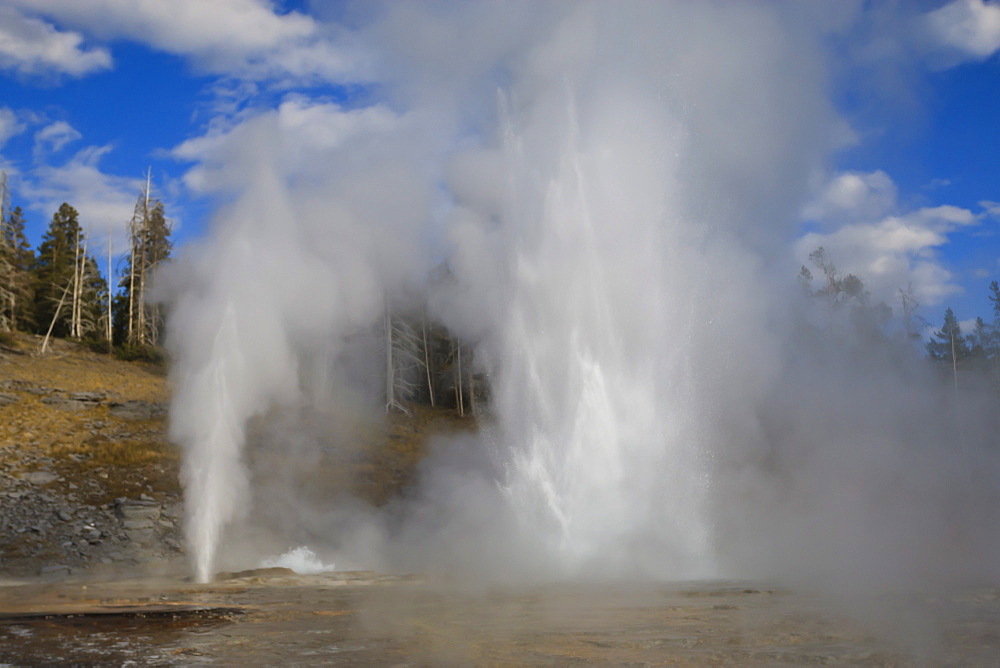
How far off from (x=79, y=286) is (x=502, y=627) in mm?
32906

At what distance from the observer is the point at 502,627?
7.29m

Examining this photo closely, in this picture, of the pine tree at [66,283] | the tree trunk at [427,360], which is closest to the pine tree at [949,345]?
the tree trunk at [427,360]

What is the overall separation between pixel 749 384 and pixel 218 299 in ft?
52.1

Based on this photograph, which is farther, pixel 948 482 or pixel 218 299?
pixel 948 482

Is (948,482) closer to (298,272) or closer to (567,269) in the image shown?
(567,269)

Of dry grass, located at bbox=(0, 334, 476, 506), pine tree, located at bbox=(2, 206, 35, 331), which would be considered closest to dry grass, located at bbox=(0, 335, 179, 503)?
dry grass, located at bbox=(0, 334, 476, 506)

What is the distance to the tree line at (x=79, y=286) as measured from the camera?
31.7m

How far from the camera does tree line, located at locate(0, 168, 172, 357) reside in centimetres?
3167

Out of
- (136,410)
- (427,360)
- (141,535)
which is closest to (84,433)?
(136,410)

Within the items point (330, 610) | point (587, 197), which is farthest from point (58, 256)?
point (330, 610)

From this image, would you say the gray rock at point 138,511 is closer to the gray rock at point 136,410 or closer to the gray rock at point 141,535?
the gray rock at point 141,535

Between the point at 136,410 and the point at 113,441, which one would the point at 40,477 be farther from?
the point at 136,410

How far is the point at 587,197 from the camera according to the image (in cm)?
1616

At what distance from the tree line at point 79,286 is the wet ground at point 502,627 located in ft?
77.4
